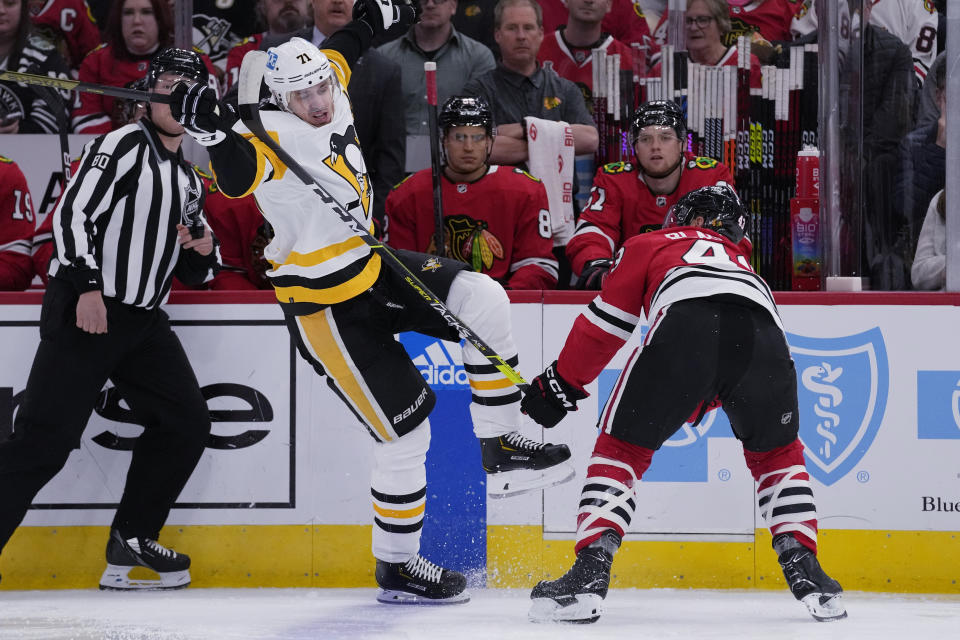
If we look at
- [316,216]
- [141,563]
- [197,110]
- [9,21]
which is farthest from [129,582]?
[9,21]

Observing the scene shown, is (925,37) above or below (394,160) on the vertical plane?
above

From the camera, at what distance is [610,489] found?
2.90 m

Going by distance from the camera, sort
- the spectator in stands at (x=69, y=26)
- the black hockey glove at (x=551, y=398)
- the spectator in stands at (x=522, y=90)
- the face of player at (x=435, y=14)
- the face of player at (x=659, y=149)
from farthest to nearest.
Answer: the spectator in stands at (x=69, y=26), the face of player at (x=435, y=14), the spectator in stands at (x=522, y=90), the face of player at (x=659, y=149), the black hockey glove at (x=551, y=398)

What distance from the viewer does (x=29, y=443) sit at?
3.27 meters

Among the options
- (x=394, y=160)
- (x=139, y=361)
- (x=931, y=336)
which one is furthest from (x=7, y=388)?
(x=931, y=336)

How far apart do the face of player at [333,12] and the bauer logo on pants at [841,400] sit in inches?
80.0

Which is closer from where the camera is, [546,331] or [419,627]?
[419,627]

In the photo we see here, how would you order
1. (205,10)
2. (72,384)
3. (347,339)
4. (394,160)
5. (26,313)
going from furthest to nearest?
(205,10), (394,160), (26,313), (72,384), (347,339)

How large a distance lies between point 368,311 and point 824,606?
4.60ft

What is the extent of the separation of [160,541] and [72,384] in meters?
0.62

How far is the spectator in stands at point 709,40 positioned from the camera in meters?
4.26

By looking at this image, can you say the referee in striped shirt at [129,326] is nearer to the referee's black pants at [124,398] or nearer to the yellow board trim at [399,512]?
the referee's black pants at [124,398]

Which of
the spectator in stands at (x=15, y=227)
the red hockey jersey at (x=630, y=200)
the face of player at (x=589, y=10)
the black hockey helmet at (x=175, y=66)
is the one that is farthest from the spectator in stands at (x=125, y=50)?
the red hockey jersey at (x=630, y=200)

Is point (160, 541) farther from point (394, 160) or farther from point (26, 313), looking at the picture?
point (394, 160)
